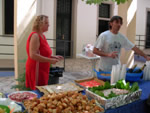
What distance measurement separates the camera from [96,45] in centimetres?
271

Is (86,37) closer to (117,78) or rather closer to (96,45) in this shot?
(96,45)

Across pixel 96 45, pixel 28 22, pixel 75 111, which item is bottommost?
pixel 75 111

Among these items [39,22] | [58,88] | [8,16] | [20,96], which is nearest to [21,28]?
[39,22]

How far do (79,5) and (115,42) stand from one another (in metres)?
7.71

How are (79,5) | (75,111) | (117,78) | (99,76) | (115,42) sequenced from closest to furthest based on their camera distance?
1. (75,111)
2. (117,78)
3. (99,76)
4. (115,42)
5. (79,5)

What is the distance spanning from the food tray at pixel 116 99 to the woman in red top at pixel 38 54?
0.87 metres

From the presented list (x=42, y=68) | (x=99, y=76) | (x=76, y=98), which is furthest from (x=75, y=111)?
(x=42, y=68)

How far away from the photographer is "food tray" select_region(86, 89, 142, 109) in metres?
1.43

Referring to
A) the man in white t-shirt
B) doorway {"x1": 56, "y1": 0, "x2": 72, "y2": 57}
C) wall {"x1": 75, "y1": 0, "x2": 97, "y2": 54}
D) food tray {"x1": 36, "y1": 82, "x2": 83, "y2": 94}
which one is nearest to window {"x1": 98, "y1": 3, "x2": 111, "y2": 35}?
wall {"x1": 75, "y1": 0, "x2": 97, "y2": 54}

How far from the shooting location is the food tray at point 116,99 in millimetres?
1433

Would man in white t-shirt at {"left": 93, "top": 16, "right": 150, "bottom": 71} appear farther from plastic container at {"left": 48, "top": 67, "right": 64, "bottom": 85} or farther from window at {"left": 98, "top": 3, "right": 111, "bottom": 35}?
window at {"left": 98, "top": 3, "right": 111, "bottom": 35}

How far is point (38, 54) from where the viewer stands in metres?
2.17

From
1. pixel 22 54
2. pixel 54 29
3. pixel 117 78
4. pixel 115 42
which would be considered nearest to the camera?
pixel 117 78

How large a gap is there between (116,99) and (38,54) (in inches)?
43.5
